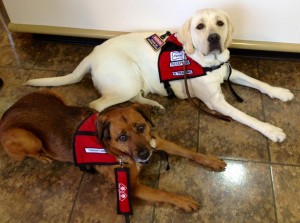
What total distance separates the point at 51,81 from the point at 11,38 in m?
1.10

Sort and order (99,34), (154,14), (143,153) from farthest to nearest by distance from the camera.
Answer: (99,34) < (154,14) < (143,153)

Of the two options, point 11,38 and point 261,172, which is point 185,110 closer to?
point 261,172

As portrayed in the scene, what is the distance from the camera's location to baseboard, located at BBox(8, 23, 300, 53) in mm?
2828

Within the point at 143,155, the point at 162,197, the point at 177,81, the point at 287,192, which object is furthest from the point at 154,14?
the point at 287,192

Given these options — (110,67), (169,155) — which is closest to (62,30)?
(110,67)

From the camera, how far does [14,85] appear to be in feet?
9.73

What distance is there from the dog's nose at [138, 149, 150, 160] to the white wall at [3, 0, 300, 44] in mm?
1422

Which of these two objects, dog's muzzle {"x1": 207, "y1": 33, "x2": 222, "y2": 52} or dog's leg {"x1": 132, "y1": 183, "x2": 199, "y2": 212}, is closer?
dog's leg {"x1": 132, "y1": 183, "x2": 199, "y2": 212}

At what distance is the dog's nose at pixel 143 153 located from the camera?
1822 mm

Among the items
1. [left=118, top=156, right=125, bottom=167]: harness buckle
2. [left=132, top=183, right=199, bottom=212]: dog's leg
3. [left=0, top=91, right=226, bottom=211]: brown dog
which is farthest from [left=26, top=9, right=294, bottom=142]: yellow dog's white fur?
[left=132, top=183, right=199, bottom=212]: dog's leg

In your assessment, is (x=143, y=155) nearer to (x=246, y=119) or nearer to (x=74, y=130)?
(x=74, y=130)

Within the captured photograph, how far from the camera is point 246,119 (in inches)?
95.4

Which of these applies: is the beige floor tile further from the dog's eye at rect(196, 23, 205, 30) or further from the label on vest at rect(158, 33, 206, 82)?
the dog's eye at rect(196, 23, 205, 30)

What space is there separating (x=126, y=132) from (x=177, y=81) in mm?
872
